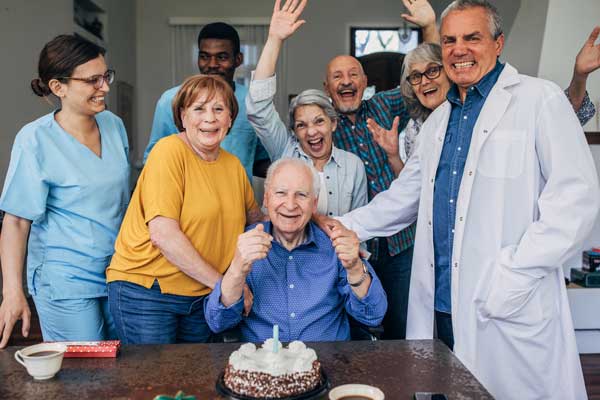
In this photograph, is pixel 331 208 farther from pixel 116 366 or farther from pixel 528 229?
pixel 116 366

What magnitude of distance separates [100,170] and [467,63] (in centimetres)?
134

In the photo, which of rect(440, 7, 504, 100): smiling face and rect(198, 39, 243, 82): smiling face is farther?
rect(198, 39, 243, 82): smiling face

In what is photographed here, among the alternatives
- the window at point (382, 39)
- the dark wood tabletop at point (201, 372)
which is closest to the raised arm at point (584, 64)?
the dark wood tabletop at point (201, 372)

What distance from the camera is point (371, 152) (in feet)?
8.82

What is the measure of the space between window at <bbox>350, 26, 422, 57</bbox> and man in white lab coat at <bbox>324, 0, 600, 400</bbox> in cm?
670

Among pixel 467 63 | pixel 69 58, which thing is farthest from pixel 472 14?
pixel 69 58

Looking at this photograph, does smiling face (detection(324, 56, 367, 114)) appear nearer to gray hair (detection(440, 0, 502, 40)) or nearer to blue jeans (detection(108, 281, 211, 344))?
gray hair (detection(440, 0, 502, 40))

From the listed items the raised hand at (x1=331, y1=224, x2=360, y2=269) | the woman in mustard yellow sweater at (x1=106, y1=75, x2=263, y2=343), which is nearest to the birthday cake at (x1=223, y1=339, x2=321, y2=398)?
the raised hand at (x1=331, y1=224, x2=360, y2=269)

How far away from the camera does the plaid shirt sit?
8.54 feet

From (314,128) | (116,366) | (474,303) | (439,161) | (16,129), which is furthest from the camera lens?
(16,129)

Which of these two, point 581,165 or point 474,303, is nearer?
point 581,165

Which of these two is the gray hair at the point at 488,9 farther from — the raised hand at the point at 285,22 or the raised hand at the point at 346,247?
the raised hand at the point at 346,247

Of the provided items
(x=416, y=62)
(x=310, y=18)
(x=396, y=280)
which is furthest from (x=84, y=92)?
(x=310, y=18)

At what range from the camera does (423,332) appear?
87.4 inches
